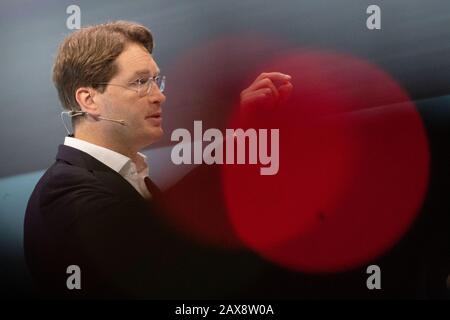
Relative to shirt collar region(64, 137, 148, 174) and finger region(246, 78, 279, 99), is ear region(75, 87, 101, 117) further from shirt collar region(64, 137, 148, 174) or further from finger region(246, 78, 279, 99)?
finger region(246, 78, 279, 99)

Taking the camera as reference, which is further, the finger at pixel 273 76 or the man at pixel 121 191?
the finger at pixel 273 76

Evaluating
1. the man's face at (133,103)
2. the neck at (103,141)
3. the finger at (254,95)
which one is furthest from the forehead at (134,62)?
the finger at (254,95)

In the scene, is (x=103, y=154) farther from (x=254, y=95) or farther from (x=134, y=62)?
(x=254, y=95)

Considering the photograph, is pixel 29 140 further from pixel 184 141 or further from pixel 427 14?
pixel 427 14

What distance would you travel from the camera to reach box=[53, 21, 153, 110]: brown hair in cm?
244

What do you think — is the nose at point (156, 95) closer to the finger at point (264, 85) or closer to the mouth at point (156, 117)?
the mouth at point (156, 117)

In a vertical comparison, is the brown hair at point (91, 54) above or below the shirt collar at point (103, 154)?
above

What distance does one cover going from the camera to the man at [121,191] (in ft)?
7.87

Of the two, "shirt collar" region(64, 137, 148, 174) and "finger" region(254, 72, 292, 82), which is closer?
"shirt collar" region(64, 137, 148, 174)

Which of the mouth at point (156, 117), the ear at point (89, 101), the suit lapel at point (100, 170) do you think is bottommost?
the suit lapel at point (100, 170)

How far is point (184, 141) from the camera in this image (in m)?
2.55

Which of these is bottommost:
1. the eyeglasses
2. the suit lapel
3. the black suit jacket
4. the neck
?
the black suit jacket

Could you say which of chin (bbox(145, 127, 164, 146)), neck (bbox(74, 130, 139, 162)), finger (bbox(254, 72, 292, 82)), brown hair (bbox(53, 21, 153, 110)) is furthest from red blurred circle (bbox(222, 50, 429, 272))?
brown hair (bbox(53, 21, 153, 110))

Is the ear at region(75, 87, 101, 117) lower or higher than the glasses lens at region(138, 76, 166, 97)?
lower
